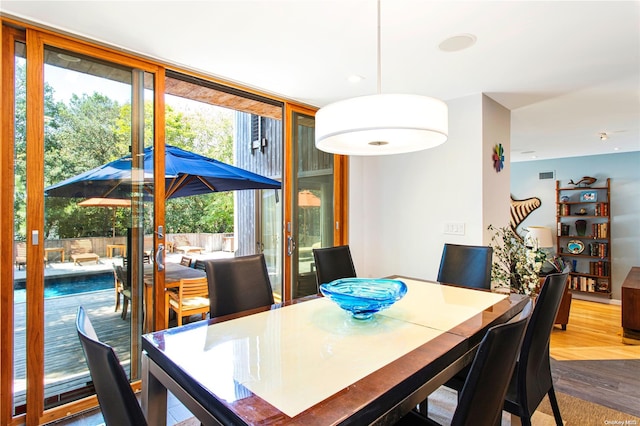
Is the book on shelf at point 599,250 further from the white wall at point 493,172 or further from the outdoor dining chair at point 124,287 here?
the outdoor dining chair at point 124,287

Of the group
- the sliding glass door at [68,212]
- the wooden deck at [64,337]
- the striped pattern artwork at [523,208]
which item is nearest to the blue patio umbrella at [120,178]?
the sliding glass door at [68,212]

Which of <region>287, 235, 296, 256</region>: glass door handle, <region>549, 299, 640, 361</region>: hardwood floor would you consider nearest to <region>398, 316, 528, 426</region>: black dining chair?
<region>287, 235, 296, 256</region>: glass door handle

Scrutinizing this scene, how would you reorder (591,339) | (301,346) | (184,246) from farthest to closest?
(184,246), (591,339), (301,346)

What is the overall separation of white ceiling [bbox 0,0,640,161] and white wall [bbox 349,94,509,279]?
42cm

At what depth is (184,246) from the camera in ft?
28.5

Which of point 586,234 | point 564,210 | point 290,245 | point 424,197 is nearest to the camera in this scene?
point 290,245

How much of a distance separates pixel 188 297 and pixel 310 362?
261 centimetres

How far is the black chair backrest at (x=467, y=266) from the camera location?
2521 millimetres

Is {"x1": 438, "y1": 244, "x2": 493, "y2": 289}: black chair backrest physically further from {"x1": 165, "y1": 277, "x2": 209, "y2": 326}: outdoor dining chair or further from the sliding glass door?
the sliding glass door

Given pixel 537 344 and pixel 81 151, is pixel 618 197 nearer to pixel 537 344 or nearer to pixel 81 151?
pixel 537 344

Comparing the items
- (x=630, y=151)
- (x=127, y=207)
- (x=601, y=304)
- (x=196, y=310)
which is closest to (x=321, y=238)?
(x=196, y=310)

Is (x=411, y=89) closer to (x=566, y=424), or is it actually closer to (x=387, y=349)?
(x=387, y=349)

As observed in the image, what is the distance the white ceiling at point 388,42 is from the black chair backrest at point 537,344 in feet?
4.92

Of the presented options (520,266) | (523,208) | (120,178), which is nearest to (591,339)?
(520,266)
